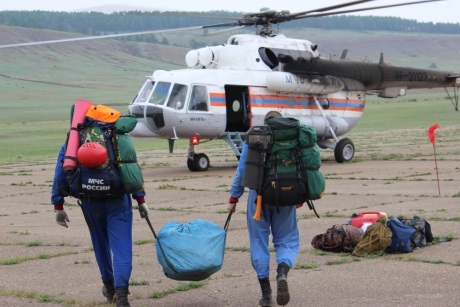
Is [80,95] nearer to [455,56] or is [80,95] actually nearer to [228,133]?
[228,133]

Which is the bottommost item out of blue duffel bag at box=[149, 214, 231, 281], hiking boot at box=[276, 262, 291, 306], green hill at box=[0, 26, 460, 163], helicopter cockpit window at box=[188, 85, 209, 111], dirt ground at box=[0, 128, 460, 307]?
green hill at box=[0, 26, 460, 163]

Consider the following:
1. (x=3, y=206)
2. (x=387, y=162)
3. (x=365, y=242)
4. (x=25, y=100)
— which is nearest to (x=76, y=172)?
(x=365, y=242)

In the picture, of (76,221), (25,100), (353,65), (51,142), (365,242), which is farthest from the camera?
(25,100)

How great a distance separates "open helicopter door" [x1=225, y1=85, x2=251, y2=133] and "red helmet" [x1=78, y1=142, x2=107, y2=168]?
12723 millimetres

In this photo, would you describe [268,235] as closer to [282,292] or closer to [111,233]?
[282,292]

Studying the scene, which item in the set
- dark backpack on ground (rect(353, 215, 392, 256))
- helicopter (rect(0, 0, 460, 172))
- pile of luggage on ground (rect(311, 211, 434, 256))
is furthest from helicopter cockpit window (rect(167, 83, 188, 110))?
dark backpack on ground (rect(353, 215, 392, 256))

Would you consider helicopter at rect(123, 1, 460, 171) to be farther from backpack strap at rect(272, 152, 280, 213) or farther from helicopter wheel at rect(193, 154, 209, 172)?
backpack strap at rect(272, 152, 280, 213)

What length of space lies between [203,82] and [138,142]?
717 inches

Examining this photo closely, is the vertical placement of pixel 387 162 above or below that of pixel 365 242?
below

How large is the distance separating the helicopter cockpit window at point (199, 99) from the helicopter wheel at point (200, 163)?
137 centimetres

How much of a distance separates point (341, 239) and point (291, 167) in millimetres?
2139

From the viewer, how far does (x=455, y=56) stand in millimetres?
194875

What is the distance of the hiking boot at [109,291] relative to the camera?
6609 millimetres

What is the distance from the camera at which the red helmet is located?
6.13 meters
